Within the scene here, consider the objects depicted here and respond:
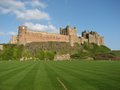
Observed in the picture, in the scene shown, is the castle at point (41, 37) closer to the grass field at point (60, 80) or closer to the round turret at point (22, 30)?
the round turret at point (22, 30)

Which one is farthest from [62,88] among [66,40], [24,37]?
[66,40]

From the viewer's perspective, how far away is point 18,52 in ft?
411

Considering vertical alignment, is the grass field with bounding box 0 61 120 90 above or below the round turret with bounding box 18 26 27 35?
below

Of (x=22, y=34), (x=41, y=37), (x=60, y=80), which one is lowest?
(x=60, y=80)

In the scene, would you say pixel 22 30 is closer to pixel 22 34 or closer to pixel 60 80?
pixel 22 34

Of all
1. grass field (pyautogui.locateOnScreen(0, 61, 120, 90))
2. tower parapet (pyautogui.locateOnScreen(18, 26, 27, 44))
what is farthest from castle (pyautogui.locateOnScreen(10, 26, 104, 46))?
grass field (pyautogui.locateOnScreen(0, 61, 120, 90))

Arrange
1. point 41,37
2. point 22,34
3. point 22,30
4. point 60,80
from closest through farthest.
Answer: point 60,80 → point 22,34 → point 22,30 → point 41,37

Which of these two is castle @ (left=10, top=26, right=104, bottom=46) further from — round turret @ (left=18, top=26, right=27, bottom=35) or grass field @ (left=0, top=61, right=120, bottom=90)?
grass field @ (left=0, top=61, right=120, bottom=90)

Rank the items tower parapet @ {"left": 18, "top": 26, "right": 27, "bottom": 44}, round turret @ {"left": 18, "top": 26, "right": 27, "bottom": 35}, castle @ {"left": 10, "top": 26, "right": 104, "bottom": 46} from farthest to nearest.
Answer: round turret @ {"left": 18, "top": 26, "right": 27, "bottom": 35}
castle @ {"left": 10, "top": 26, "right": 104, "bottom": 46}
tower parapet @ {"left": 18, "top": 26, "right": 27, "bottom": 44}

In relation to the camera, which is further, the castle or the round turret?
the round turret

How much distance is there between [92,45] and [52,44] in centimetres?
4493

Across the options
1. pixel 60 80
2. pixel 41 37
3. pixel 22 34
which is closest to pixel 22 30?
pixel 22 34

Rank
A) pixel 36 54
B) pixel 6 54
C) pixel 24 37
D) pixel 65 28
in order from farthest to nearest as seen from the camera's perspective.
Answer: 1. pixel 65 28
2. pixel 24 37
3. pixel 36 54
4. pixel 6 54

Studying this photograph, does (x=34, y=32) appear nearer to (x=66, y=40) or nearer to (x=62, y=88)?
(x=66, y=40)
